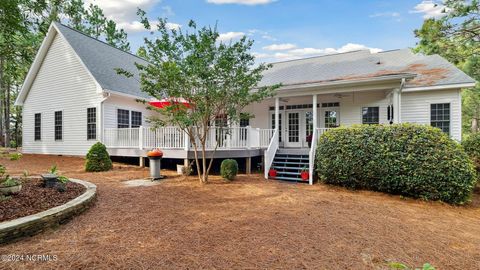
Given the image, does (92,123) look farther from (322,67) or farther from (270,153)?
(322,67)

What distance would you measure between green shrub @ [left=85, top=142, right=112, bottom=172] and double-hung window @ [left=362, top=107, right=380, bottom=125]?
1137 cm

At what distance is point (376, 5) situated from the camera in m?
12.7

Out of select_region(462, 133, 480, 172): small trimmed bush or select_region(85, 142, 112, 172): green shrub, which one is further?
select_region(85, 142, 112, 172): green shrub

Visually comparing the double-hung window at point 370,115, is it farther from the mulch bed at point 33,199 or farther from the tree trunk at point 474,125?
the tree trunk at point 474,125

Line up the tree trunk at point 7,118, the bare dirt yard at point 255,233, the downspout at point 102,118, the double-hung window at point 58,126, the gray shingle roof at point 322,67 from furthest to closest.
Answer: the tree trunk at point 7,118 < the double-hung window at point 58,126 < the downspout at point 102,118 < the gray shingle roof at point 322,67 < the bare dirt yard at point 255,233

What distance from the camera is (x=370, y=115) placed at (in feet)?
38.5

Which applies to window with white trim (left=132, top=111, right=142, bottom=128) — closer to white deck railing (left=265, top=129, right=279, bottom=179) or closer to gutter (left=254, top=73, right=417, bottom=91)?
white deck railing (left=265, top=129, right=279, bottom=179)

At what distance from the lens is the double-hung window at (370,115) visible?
38.2 feet

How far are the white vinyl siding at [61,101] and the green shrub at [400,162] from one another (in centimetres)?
1115

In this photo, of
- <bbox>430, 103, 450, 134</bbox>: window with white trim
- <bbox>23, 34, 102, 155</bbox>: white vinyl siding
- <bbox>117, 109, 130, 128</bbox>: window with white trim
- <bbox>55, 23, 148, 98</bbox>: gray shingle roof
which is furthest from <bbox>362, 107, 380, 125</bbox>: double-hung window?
<bbox>23, 34, 102, 155</bbox>: white vinyl siding

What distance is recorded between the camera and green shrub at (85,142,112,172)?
966 centimetres

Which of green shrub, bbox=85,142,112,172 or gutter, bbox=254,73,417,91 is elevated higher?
gutter, bbox=254,73,417,91

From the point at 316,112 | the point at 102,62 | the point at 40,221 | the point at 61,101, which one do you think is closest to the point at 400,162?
the point at 316,112

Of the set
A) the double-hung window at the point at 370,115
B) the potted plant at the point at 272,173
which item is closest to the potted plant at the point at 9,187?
the potted plant at the point at 272,173
